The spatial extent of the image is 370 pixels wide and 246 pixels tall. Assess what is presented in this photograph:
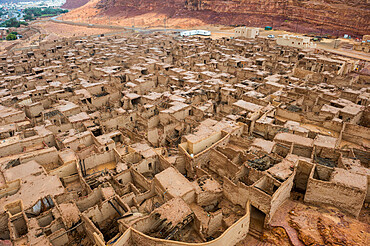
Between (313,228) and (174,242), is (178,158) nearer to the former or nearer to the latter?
(174,242)

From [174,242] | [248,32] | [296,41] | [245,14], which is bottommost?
[174,242]

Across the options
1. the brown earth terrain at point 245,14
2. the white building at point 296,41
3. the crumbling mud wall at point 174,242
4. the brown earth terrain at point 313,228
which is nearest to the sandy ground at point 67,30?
the brown earth terrain at point 245,14

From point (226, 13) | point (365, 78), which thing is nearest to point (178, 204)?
point (365, 78)

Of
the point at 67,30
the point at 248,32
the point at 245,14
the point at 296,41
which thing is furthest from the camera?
the point at 67,30

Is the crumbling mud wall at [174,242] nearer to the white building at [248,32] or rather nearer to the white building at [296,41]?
the white building at [296,41]

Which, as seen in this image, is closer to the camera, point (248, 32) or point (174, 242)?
point (174, 242)

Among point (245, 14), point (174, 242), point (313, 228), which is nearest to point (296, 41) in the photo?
point (245, 14)

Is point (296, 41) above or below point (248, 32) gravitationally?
below
